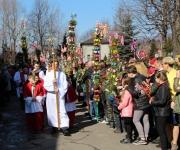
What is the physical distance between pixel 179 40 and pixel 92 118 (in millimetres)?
6041

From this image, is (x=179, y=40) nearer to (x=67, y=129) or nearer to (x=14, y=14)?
(x=67, y=129)

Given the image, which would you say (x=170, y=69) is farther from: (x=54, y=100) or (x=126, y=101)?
(x=54, y=100)

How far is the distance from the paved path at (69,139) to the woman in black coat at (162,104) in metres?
0.72

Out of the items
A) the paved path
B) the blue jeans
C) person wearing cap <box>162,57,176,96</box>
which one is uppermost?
person wearing cap <box>162,57,176,96</box>

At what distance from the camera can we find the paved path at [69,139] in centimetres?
1135

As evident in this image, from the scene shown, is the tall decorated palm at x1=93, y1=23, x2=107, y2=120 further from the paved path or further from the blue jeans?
the paved path

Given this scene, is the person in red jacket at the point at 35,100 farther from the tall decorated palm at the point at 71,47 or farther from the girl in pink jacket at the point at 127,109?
the tall decorated palm at the point at 71,47

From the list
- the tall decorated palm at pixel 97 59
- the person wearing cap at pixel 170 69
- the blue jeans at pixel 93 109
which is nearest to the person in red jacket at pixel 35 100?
the tall decorated palm at pixel 97 59

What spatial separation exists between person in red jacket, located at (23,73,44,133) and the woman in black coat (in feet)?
14.6

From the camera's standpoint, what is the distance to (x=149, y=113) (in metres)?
11.9

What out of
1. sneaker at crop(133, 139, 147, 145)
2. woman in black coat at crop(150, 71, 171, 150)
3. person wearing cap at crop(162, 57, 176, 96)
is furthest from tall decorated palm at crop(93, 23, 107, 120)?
woman in black coat at crop(150, 71, 171, 150)

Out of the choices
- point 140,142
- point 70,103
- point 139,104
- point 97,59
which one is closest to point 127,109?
point 139,104

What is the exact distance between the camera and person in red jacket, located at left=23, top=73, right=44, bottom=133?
13867 mm

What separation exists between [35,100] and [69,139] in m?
1.93
